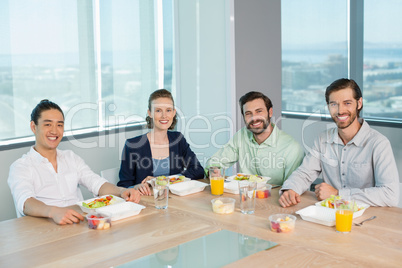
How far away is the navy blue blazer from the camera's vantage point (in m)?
2.89

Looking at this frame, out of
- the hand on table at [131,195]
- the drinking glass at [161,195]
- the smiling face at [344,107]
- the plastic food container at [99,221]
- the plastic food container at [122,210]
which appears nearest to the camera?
the plastic food container at [99,221]

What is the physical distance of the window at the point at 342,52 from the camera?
14.8 feet

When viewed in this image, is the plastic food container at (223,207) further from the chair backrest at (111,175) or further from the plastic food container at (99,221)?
A: the chair backrest at (111,175)

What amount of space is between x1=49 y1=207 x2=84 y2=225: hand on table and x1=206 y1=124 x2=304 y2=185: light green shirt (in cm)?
111

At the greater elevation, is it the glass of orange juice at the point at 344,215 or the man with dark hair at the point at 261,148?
the man with dark hair at the point at 261,148

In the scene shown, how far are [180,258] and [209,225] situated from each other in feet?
1.16

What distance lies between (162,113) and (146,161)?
0.32 meters

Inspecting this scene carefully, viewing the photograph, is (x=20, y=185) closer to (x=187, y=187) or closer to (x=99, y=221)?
(x=99, y=221)

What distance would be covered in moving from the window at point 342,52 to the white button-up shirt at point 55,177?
10.2 feet

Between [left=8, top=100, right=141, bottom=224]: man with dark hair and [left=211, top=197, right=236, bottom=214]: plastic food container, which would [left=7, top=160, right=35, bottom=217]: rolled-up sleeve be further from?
[left=211, top=197, right=236, bottom=214]: plastic food container

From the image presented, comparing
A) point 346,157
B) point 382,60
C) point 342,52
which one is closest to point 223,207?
point 346,157

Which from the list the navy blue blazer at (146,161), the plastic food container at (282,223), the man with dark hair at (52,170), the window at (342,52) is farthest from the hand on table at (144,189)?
the window at (342,52)

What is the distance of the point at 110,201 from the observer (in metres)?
2.24

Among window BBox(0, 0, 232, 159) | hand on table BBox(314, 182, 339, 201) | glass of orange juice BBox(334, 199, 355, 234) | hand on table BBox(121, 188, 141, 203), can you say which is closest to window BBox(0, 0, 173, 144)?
window BBox(0, 0, 232, 159)
